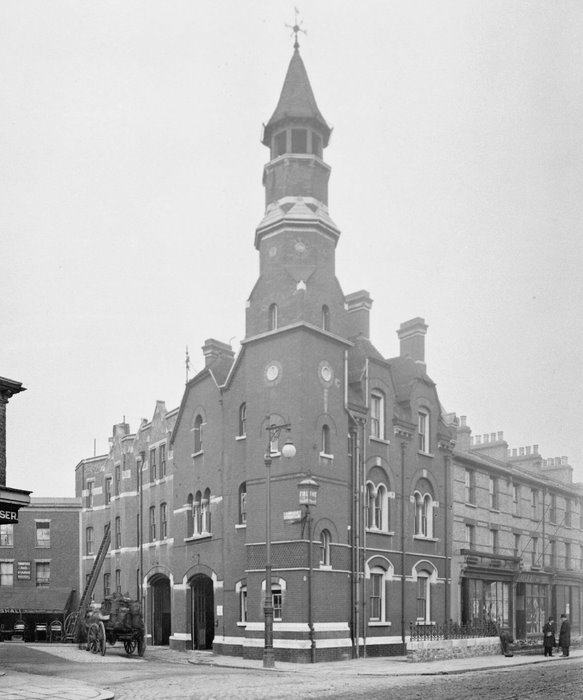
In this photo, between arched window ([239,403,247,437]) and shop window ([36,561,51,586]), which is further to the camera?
shop window ([36,561,51,586])

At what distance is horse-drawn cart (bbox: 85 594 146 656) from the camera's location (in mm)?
29891

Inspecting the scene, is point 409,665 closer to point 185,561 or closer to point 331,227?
point 185,561

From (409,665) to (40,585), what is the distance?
3033cm

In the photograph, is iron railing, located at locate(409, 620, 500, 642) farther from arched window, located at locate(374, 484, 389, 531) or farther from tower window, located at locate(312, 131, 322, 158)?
tower window, located at locate(312, 131, 322, 158)

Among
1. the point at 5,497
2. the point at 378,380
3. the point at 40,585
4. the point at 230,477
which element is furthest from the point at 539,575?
the point at 5,497

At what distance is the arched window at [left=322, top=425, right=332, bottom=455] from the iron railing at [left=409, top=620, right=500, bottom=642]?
6.72m

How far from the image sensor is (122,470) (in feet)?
151

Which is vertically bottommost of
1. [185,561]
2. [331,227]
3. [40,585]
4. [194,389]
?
[40,585]

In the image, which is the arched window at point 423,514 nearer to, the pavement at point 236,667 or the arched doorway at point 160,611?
the pavement at point 236,667

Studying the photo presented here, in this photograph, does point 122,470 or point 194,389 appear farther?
point 122,470

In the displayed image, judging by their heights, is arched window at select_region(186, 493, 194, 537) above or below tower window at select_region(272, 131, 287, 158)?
below

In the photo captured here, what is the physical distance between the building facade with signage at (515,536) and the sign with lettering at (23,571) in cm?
2587

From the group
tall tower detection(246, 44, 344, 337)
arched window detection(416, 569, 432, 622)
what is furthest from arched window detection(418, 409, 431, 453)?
tall tower detection(246, 44, 344, 337)

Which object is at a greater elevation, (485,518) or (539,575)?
(485,518)
